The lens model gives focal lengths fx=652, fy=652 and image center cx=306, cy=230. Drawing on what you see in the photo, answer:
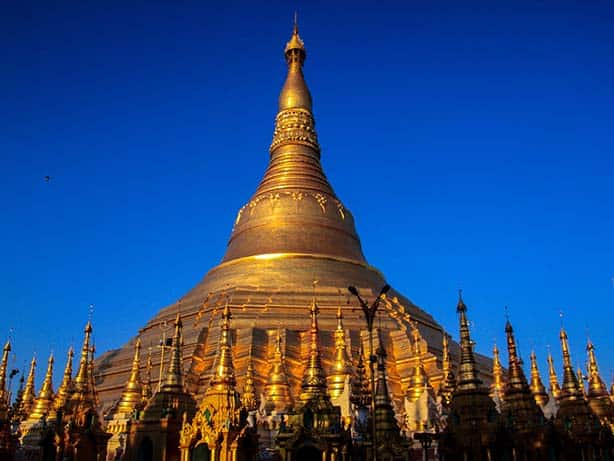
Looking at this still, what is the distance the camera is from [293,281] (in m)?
37.8

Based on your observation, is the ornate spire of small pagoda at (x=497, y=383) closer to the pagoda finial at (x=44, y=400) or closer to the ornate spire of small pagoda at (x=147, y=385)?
the ornate spire of small pagoda at (x=147, y=385)

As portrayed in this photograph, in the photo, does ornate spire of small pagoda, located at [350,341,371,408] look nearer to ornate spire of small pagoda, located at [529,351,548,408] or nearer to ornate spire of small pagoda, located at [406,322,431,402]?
ornate spire of small pagoda, located at [406,322,431,402]

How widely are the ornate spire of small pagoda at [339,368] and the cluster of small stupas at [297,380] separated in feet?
0.21

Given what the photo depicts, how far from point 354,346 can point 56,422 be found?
16.2 meters

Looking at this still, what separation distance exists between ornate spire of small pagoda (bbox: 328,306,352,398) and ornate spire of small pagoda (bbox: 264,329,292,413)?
1890mm

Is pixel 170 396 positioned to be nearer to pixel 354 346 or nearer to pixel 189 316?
pixel 354 346

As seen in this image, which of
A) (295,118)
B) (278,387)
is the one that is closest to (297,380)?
(278,387)

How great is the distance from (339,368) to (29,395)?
54.3 feet

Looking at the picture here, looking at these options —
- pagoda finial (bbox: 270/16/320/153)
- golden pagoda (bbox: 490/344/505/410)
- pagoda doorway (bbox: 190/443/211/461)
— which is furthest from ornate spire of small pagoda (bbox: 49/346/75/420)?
pagoda finial (bbox: 270/16/320/153)

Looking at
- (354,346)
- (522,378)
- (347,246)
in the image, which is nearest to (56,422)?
(522,378)

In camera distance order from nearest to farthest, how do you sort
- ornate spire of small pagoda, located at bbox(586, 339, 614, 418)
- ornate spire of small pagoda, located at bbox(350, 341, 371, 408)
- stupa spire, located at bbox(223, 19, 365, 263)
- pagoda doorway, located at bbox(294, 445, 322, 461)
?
pagoda doorway, located at bbox(294, 445, 322, 461)
ornate spire of small pagoda, located at bbox(350, 341, 371, 408)
ornate spire of small pagoda, located at bbox(586, 339, 614, 418)
stupa spire, located at bbox(223, 19, 365, 263)

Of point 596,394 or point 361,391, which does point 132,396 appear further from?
point 596,394

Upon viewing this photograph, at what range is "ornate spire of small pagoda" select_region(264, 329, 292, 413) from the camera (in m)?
26.5

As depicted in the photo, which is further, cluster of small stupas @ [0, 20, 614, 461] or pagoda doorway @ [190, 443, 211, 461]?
cluster of small stupas @ [0, 20, 614, 461]
